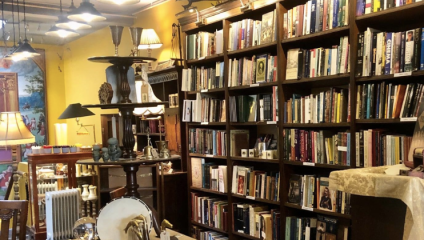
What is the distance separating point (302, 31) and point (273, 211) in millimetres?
1480

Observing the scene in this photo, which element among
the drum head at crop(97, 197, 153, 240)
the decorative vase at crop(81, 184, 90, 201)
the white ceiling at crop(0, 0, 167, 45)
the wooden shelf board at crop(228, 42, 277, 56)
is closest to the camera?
the drum head at crop(97, 197, 153, 240)

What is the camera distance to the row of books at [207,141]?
153 inches

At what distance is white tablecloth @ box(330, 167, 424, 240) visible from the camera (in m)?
1.40

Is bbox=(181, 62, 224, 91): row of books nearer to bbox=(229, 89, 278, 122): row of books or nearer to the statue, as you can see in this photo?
bbox=(229, 89, 278, 122): row of books

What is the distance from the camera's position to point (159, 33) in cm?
542

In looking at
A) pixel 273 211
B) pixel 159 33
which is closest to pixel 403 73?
pixel 273 211

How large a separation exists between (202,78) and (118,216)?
2.32 meters

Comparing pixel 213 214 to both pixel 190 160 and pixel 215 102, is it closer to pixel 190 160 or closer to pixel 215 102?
pixel 190 160

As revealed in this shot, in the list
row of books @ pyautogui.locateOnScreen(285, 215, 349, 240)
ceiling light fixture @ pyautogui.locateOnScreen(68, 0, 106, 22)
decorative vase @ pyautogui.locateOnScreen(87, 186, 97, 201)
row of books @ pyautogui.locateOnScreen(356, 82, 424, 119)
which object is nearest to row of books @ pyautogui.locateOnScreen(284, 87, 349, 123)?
row of books @ pyautogui.locateOnScreen(356, 82, 424, 119)

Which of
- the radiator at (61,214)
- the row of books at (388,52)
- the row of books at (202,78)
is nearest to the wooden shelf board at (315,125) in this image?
the row of books at (388,52)

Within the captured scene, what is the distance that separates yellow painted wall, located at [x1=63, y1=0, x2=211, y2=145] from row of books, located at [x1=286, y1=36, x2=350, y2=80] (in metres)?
1.76

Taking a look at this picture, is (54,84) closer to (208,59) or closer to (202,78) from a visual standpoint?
(202,78)

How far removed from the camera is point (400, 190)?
146cm

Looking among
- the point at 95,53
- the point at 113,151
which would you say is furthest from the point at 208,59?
the point at 95,53
